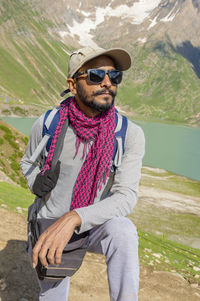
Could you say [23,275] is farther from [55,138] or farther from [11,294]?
[55,138]

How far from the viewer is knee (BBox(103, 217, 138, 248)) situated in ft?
11.7

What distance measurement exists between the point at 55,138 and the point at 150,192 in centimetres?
3365

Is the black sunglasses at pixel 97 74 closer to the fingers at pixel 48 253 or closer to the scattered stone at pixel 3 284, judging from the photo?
the fingers at pixel 48 253

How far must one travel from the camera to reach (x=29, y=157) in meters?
4.82

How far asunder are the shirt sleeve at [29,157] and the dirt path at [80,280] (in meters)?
2.62

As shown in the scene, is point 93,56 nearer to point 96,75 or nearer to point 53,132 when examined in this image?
point 96,75

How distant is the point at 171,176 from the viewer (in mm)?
52562

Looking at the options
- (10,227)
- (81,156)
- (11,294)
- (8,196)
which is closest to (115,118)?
(81,156)

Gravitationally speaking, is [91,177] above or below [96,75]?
below

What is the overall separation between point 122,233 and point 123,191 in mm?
622

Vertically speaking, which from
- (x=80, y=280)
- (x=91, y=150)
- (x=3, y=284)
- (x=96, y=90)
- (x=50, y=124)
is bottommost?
(x=80, y=280)

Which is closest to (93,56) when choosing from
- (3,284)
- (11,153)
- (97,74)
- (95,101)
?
(97,74)

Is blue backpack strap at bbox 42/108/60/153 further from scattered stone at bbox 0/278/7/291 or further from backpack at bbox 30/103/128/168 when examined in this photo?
scattered stone at bbox 0/278/7/291

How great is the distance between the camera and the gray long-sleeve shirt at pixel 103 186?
12.6 ft
